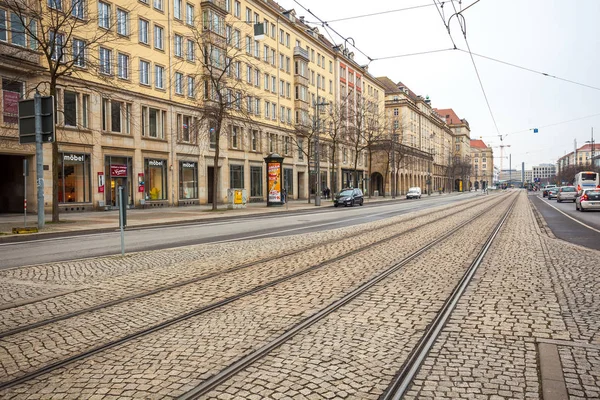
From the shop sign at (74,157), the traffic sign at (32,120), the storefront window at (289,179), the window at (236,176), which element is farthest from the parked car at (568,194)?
the traffic sign at (32,120)

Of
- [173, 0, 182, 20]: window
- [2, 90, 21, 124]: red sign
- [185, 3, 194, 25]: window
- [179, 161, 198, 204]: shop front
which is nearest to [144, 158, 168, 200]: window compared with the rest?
[179, 161, 198, 204]: shop front

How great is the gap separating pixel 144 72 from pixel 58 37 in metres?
12.8

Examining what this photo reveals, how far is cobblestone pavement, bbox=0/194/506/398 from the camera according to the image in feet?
12.1

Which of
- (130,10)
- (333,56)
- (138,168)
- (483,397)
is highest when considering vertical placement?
(333,56)

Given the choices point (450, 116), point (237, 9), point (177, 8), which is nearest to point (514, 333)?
point (177, 8)

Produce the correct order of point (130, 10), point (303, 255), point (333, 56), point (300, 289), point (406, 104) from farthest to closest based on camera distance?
point (406, 104) → point (333, 56) → point (130, 10) → point (303, 255) → point (300, 289)

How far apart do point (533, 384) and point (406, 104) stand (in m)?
96.6

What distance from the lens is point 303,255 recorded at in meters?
10.4

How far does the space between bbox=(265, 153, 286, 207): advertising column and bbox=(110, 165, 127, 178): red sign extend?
1077 cm

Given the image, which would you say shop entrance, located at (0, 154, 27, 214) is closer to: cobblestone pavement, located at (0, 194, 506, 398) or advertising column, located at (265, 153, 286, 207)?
advertising column, located at (265, 153, 286, 207)

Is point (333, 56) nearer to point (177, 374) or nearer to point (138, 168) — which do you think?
point (138, 168)

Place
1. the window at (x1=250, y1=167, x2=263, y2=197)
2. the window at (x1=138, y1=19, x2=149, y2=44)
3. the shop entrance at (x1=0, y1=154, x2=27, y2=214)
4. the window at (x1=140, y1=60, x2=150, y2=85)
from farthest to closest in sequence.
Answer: the window at (x1=250, y1=167, x2=263, y2=197) → the window at (x1=140, y1=60, x2=150, y2=85) → the window at (x1=138, y1=19, x2=149, y2=44) → the shop entrance at (x1=0, y1=154, x2=27, y2=214)

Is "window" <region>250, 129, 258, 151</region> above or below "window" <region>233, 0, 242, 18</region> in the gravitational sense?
below

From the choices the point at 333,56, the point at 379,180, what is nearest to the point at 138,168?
the point at 333,56
